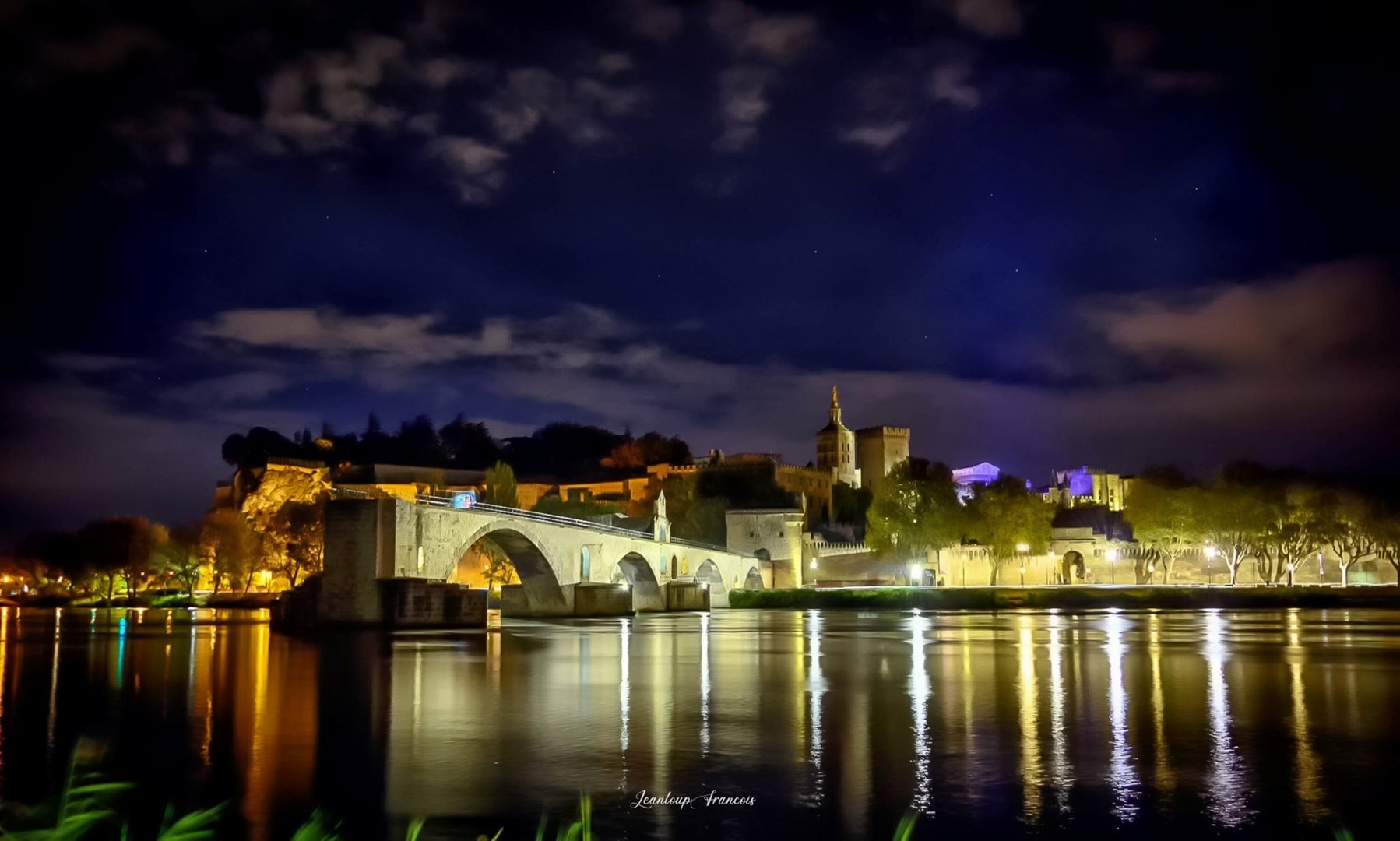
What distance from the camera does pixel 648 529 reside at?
86.8 metres

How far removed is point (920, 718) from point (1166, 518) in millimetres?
62174

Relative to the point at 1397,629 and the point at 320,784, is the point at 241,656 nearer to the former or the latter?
the point at 320,784

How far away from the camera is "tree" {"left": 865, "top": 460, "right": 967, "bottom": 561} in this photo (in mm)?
76000

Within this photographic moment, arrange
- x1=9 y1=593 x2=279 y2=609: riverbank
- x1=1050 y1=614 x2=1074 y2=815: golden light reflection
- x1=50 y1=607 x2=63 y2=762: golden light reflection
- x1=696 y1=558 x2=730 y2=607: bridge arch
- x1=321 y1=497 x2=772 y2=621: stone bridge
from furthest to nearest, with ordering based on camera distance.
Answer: x1=9 y1=593 x2=279 y2=609: riverbank < x1=696 y1=558 x2=730 y2=607: bridge arch < x1=321 y1=497 x2=772 y2=621: stone bridge < x1=50 y1=607 x2=63 y2=762: golden light reflection < x1=1050 y1=614 x2=1074 y2=815: golden light reflection

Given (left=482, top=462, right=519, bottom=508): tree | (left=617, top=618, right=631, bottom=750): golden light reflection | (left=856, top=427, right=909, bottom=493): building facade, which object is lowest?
(left=617, top=618, right=631, bottom=750): golden light reflection

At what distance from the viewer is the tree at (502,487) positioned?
89375mm

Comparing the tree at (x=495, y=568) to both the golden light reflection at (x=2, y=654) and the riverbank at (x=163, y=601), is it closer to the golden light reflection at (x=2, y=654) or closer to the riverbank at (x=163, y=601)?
the riverbank at (x=163, y=601)

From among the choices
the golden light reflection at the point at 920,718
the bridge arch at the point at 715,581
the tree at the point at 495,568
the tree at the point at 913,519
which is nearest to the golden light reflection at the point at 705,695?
the golden light reflection at the point at 920,718

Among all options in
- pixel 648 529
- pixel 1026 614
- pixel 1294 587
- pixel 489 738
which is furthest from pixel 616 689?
pixel 648 529

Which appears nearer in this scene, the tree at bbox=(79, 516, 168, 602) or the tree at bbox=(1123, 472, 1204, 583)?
the tree at bbox=(1123, 472, 1204, 583)

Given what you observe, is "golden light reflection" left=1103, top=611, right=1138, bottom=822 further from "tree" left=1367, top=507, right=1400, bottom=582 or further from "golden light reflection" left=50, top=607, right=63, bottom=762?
"tree" left=1367, top=507, right=1400, bottom=582

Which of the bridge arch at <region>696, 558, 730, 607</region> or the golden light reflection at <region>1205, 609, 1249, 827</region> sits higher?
the bridge arch at <region>696, 558, 730, 607</region>

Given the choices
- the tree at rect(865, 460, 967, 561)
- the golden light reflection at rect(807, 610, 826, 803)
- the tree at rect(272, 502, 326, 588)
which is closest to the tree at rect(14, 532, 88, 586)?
the tree at rect(272, 502, 326, 588)

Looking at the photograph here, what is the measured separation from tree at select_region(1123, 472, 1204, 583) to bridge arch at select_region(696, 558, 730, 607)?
28.1 meters
